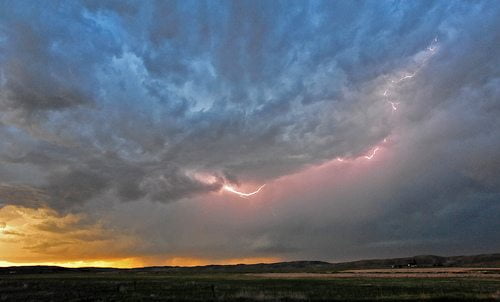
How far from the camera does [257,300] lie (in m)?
33.9

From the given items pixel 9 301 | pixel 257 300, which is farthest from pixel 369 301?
pixel 9 301

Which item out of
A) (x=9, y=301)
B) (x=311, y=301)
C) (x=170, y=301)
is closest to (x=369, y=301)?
(x=311, y=301)

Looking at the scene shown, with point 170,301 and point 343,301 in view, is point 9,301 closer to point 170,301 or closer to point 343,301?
point 170,301

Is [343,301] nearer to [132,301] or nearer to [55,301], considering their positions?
[132,301]

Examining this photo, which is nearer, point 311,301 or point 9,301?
point 311,301

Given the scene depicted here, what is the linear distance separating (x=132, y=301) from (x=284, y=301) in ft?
42.1

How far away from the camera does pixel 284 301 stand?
33.3 meters

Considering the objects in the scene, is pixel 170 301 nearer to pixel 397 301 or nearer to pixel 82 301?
pixel 82 301

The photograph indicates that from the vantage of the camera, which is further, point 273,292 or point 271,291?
point 271,291

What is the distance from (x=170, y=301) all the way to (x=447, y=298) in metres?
23.6

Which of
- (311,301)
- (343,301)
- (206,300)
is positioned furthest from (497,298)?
(206,300)

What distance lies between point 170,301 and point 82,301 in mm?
8169

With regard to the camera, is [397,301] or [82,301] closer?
[397,301]

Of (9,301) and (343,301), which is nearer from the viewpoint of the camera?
(343,301)
